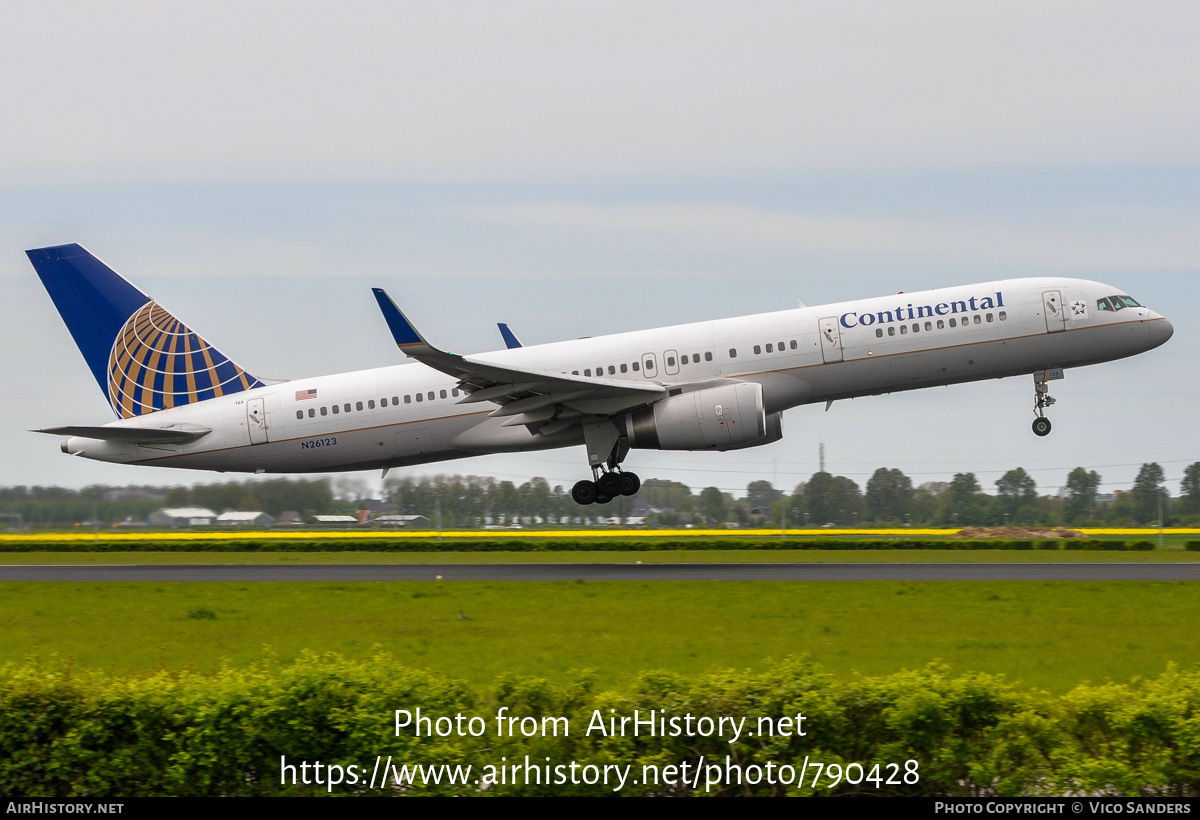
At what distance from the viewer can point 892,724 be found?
917 cm

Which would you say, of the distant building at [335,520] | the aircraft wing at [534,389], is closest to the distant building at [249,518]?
the distant building at [335,520]

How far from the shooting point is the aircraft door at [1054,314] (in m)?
31.0

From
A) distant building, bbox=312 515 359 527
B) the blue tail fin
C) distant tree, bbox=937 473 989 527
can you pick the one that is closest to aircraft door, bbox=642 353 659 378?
the blue tail fin

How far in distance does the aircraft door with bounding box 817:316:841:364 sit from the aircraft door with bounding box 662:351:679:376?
4010mm

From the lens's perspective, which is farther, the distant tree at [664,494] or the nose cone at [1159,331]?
the distant tree at [664,494]

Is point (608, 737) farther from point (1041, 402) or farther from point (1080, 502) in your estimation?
point (1080, 502)

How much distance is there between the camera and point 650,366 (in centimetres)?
3250

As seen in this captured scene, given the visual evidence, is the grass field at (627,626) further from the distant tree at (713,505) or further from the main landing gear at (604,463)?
the distant tree at (713,505)

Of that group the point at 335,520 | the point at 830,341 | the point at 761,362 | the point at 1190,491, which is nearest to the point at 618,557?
the point at 761,362

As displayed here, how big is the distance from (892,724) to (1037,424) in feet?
83.7

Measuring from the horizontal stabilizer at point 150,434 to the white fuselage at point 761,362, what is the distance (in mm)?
654

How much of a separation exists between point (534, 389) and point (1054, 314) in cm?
1410
